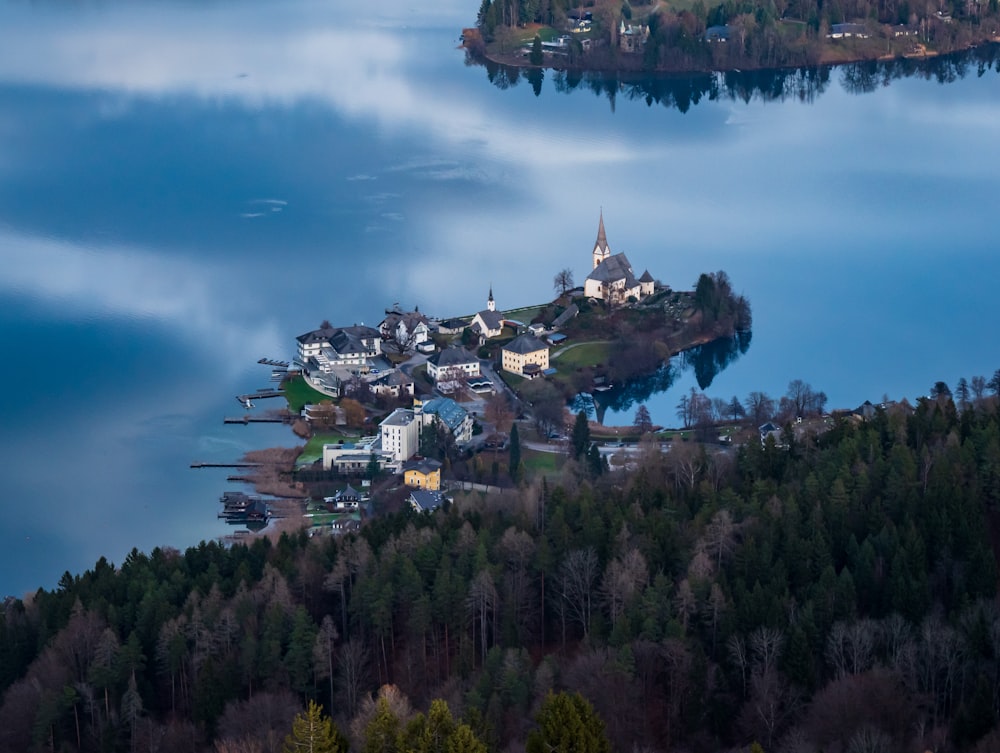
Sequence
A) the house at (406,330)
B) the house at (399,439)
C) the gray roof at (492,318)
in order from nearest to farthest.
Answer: the house at (399,439), the house at (406,330), the gray roof at (492,318)

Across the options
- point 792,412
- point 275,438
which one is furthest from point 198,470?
point 792,412

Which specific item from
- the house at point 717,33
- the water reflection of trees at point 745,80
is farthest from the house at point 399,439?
the house at point 717,33

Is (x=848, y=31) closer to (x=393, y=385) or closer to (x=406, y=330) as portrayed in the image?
(x=406, y=330)

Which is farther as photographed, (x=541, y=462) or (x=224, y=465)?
(x=224, y=465)

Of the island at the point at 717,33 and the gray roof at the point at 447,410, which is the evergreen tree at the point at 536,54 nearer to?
the island at the point at 717,33

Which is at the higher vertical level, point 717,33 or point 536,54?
point 717,33

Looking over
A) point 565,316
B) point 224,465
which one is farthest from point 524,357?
point 224,465
